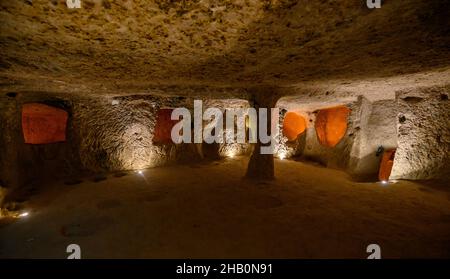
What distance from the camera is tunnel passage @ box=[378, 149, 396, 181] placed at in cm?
647

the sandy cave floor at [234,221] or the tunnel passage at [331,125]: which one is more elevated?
the tunnel passage at [331,125]

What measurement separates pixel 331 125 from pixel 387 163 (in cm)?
241

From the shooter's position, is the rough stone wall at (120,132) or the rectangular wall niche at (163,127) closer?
the rough stone wall at (120,132)

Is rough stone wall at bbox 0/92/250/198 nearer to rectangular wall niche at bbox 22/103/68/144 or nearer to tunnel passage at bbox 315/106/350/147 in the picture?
rectangular wall niche at bbox 22/103/68/144

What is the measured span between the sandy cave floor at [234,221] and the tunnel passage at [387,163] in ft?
6.24

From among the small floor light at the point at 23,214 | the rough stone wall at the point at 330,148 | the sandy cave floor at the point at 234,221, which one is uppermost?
the rough stone wall at the point at 330,148

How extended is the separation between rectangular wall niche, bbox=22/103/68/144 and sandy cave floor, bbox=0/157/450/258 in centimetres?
150

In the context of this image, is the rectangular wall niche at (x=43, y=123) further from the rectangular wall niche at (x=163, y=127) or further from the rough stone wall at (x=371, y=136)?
the rough stone wall at (x=371, y=136)

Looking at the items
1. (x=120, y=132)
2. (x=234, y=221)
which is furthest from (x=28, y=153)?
(x=234, y=221)

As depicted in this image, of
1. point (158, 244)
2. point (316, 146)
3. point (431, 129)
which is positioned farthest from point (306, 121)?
point (158, 244)

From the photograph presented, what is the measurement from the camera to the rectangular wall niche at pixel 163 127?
7.45m

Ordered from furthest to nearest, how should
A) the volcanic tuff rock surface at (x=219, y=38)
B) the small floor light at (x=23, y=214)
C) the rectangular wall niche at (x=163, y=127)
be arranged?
1. the rectangular wall niche at (x=163, y=127)
2. the small floor light at (x=23, y=214)
3. the volcanic tuff rock surface at (x=219, y=38)

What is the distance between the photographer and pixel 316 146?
30.4 feet

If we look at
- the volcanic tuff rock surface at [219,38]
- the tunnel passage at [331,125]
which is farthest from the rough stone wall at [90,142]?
the tunnel passage at [331,125]
